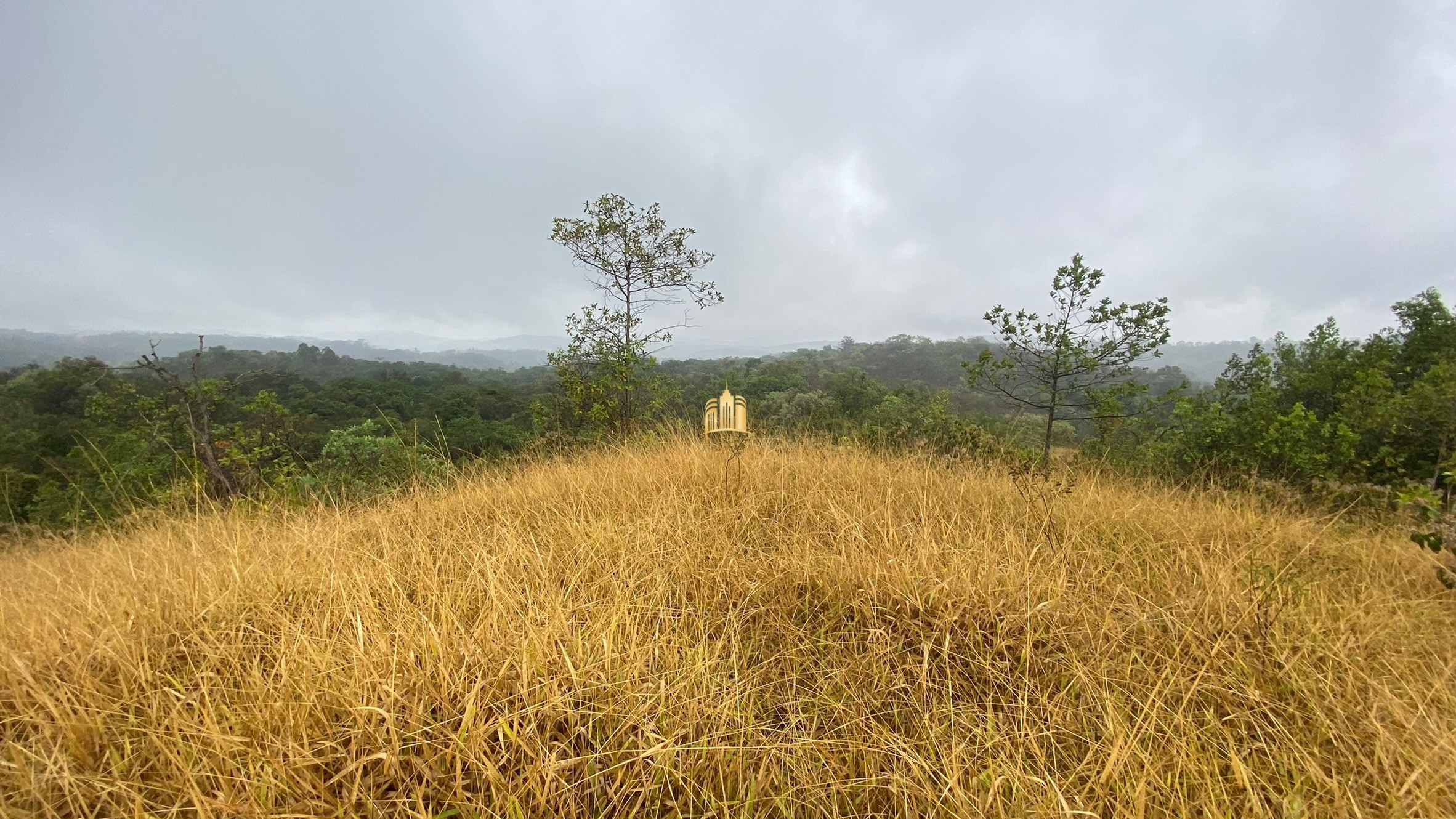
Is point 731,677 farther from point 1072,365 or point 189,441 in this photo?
point 189,441

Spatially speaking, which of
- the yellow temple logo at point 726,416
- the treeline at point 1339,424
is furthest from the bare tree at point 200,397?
the treeline at point 1339,424

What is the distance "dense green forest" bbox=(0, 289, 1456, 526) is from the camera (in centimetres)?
461

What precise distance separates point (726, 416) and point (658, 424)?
185cm

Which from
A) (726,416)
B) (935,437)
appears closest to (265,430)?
(726,416)

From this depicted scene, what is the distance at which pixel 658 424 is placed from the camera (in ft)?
18.5

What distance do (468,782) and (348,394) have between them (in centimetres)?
2792

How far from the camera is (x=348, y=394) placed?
2233 cm

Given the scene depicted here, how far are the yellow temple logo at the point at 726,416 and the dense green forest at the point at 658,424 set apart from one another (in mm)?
1330

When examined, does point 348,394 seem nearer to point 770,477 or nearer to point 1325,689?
point 770,477

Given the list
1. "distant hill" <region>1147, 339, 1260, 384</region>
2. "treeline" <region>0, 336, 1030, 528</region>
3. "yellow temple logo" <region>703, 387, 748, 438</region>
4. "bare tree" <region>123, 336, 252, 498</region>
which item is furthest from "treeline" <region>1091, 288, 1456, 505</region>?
"distant hill" <region>1147, 339, 1260, 384</region>

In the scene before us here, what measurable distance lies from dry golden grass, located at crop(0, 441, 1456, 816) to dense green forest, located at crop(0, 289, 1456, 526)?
124 centimetres

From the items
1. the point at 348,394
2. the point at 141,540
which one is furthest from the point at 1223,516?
the point at 348,394

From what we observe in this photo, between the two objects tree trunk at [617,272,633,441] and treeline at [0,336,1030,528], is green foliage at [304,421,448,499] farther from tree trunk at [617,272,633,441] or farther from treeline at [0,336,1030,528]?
tree trunk at [617,272,633,441]

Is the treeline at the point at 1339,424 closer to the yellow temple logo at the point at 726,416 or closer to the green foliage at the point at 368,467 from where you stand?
the yellow temple logo at the point at 726,416
